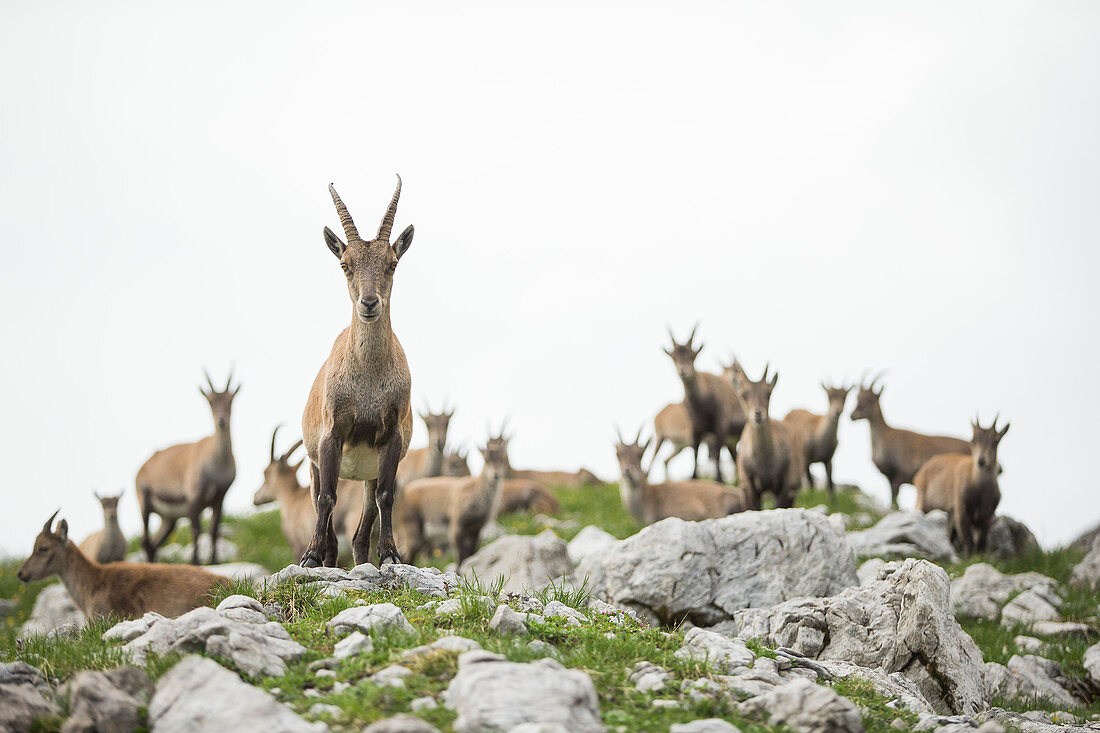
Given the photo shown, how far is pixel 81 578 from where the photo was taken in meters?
10.8

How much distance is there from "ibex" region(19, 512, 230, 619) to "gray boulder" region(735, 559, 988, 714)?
4.71 metres

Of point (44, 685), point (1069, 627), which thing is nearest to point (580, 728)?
point (44, 685)

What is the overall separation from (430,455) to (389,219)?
1218 cm

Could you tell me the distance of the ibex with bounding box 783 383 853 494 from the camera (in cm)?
1742

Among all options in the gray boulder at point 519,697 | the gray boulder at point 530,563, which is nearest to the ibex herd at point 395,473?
the gray boulder at point 530,563

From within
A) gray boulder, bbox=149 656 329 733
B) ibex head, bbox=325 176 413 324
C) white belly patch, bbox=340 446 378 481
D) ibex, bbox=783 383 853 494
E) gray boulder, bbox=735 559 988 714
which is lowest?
gray boulder, bbox=735 559 988 714

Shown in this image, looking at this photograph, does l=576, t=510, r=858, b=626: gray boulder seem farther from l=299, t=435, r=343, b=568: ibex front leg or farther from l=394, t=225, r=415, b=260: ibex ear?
l=394, t=225, r=415, b=260: ibex ear

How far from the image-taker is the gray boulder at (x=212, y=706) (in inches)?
171

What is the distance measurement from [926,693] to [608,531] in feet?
27.7

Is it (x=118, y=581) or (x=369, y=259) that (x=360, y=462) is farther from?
(x=118, y=581)

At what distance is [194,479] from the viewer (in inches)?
617

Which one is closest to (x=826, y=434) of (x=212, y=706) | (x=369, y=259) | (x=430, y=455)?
(x=430, y=455)

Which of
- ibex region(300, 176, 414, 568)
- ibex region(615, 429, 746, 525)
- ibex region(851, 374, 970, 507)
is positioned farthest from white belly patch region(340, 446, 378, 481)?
ibex region(851, 374, 970, 507)

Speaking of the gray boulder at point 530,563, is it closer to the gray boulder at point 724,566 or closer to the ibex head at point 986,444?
the gray boulder at point 724,566
